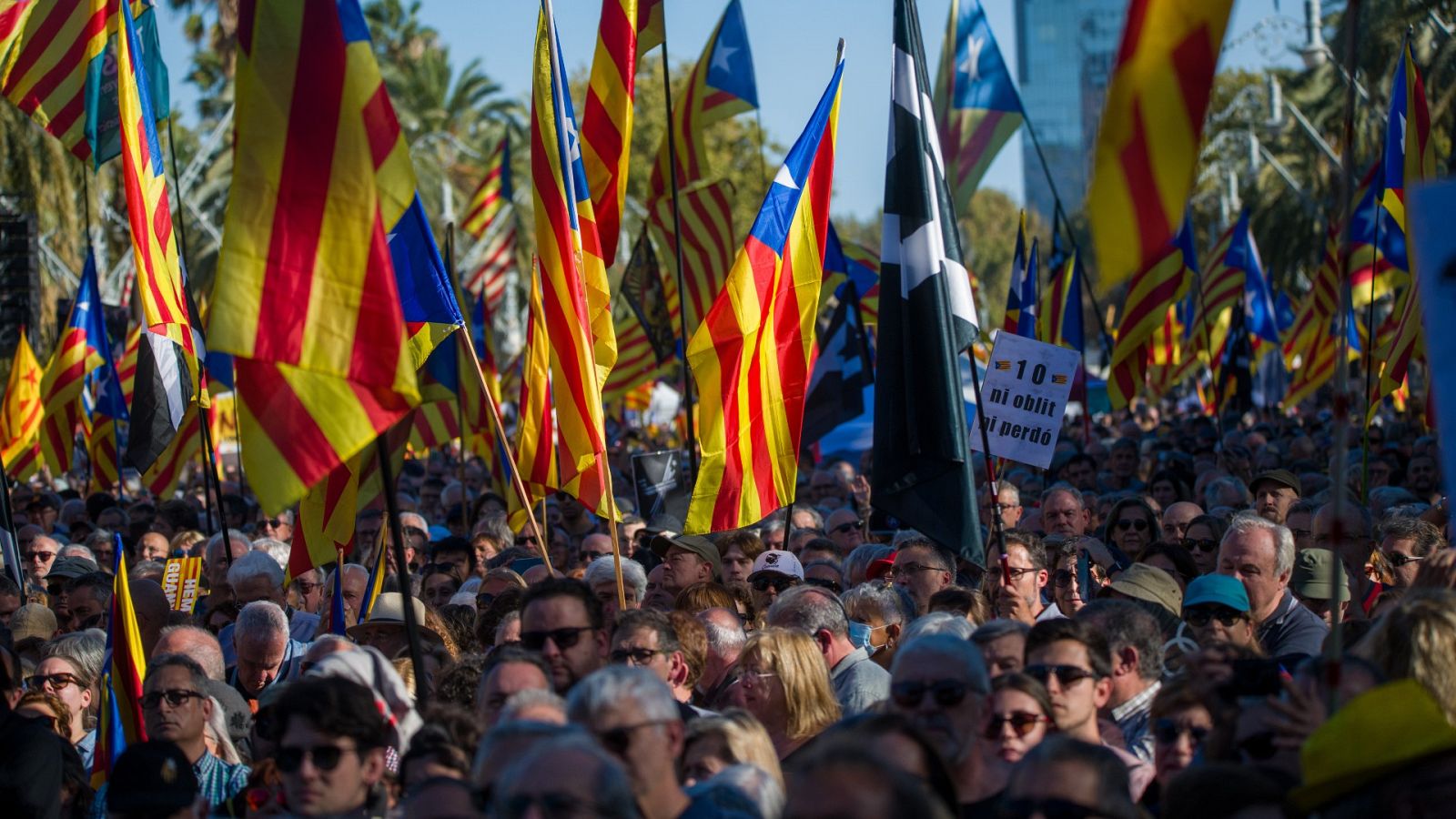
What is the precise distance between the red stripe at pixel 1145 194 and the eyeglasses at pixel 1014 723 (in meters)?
1.23

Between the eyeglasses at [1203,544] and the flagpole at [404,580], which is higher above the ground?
the flagpole at [404,580]

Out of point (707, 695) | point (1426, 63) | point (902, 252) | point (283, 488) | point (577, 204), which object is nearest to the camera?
point (283, 488)

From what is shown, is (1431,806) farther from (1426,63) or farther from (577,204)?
(1426,63)

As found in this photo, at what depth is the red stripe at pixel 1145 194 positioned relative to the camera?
185 inches

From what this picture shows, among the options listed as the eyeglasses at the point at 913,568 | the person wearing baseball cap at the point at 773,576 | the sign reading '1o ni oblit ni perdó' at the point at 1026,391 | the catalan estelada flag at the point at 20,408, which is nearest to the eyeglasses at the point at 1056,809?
the eyeglasses at the point at 913,568

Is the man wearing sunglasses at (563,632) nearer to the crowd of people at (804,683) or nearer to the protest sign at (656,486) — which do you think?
the crowd of people at (804,683)

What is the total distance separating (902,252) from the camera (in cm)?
748

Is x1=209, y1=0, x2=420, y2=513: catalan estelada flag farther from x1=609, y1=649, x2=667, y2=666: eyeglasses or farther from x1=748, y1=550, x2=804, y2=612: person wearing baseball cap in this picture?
x1=748, y1=550, x2=804, y2=612: person wearing baseball cap

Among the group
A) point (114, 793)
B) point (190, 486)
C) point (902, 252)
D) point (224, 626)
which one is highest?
point (902, 252)

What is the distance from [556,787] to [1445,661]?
2256 millimetres

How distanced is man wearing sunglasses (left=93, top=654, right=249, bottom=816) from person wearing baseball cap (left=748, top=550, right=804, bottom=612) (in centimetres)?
311

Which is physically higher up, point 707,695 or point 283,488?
point 283,488

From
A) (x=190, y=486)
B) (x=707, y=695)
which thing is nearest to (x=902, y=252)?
(x=707, y=695)

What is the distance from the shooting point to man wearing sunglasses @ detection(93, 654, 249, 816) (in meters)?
5.60
